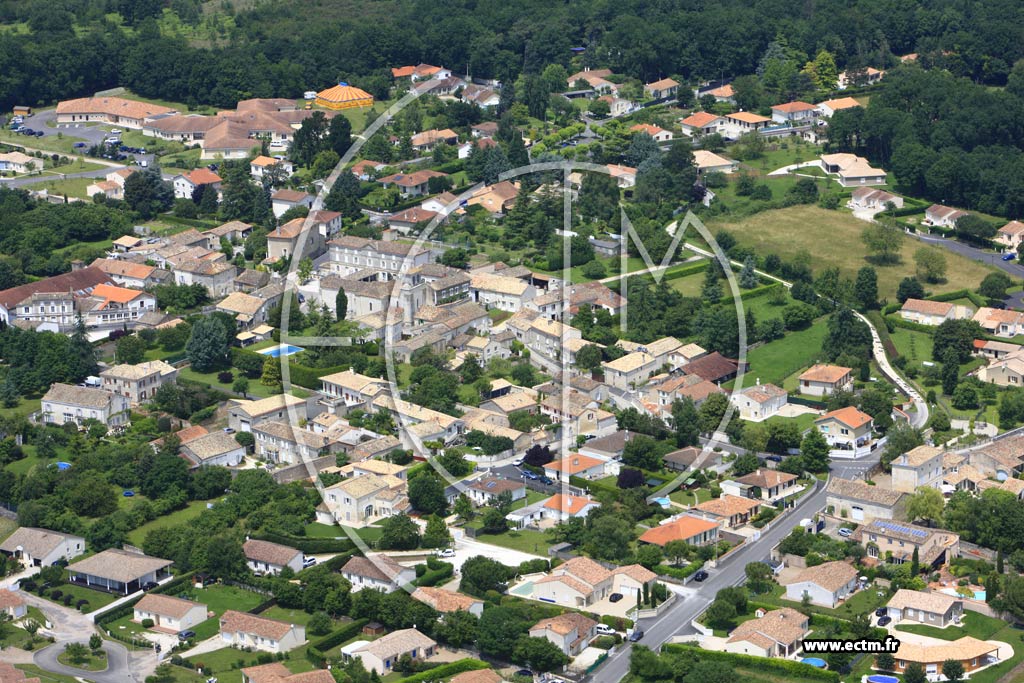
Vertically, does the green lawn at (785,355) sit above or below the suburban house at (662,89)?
below

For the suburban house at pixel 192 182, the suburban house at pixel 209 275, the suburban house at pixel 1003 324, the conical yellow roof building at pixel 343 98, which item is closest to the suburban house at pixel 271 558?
the suburban house at pixel 209 275

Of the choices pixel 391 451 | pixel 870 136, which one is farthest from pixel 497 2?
pixel 391 451

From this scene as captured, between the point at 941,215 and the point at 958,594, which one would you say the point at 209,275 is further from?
the point at 958,594

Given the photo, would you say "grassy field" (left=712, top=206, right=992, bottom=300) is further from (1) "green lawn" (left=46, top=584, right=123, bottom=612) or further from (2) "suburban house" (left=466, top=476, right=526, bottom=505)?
(1) "green lawn" (left=46, top=584, right=123, bottom=612)

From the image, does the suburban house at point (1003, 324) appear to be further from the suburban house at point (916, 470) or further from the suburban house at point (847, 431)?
the suburban house at point (916, 470)

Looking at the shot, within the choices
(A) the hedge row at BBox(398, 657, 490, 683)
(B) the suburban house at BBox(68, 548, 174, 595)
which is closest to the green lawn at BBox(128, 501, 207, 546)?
(B) the suburban house at BBox(68, 548, 174, 595)

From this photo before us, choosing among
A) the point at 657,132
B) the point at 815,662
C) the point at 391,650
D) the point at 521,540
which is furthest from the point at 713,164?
the point at 391,650
